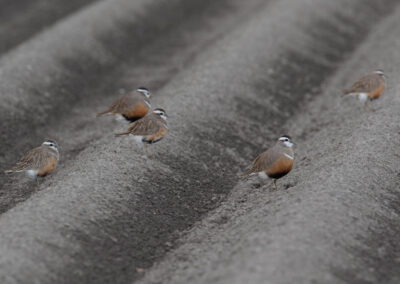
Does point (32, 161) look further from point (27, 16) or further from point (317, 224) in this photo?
point (27, 16)

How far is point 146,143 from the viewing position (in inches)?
452

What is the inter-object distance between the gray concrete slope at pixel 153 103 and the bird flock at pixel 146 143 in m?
0.57

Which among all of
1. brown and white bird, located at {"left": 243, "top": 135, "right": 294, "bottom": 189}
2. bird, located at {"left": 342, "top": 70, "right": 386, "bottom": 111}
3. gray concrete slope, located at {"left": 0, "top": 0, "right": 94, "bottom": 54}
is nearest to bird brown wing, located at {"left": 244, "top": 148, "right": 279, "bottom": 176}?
brown and white bird, located at {"left": 243, "top": 135, "right": 294, "bottom": 189}

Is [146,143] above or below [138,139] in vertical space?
below

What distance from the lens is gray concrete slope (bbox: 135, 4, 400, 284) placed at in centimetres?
800

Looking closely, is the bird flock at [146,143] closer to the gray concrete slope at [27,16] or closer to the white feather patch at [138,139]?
the white feather patch at [138,139]

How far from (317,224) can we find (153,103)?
23.3 ft

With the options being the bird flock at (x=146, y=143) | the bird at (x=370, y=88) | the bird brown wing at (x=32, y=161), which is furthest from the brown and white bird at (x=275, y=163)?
the bird brown wing at (x=32, y=161)

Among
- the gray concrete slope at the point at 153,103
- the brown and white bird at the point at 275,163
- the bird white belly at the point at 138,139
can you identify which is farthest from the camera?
the bird white belly at the point at 138,139

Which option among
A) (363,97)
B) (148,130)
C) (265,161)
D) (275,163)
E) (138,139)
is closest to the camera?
(275,163)

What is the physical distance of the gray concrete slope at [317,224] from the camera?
8.00 m

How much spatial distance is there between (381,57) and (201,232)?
11.0 metres

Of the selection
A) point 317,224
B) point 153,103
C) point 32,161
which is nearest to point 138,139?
point 32,161

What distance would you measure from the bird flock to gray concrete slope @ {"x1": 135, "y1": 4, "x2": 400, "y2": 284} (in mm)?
588
